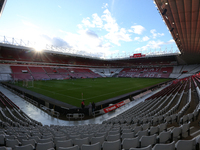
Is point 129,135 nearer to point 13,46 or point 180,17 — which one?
point 180,17

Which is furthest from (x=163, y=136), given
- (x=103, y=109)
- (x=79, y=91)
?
(x=79, y=91)

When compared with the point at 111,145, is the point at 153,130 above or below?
below

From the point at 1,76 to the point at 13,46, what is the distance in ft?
34.0

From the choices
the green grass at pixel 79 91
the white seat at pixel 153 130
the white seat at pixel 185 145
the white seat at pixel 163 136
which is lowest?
the green grass at pixel 79 91

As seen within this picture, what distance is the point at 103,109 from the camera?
12039mm

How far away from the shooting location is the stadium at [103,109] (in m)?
3.77

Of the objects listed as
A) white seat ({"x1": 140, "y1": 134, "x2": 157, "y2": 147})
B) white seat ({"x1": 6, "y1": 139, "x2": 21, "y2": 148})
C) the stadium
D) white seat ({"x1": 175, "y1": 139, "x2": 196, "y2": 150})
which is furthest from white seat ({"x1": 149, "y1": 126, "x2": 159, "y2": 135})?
white seat ({"x1": 6, "y1": 139, "x2": 21, "y2": 148})

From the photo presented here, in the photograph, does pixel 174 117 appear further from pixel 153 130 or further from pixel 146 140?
pixel 146 140

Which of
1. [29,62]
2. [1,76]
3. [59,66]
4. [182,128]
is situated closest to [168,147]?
[182,128]

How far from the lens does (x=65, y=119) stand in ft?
36.1

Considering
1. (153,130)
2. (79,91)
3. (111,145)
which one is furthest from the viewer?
(79,91)

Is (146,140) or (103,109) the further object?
(103,109)

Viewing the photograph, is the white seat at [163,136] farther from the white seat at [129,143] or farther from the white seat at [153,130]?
the white seat at [129,143]

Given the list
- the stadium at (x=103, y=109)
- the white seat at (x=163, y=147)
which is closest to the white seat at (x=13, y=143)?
the stadium at (x=103, y=109)
